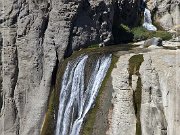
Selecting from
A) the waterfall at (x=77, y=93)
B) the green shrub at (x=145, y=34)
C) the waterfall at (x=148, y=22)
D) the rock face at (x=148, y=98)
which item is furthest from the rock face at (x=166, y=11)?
the rock face at (x=148, y=98)

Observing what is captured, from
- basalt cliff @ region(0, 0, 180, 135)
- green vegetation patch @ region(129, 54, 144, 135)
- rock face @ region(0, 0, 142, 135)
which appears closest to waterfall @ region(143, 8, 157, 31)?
basalt cliff @ region(0, 0, 180, 135)

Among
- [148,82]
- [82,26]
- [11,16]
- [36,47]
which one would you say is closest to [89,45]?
[82,26]

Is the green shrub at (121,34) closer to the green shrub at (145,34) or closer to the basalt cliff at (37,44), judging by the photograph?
the green shrub at (145,34)

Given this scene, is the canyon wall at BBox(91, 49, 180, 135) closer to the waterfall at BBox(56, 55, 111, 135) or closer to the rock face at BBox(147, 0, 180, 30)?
the waterfall at BBox(56, 55, 111, 135)

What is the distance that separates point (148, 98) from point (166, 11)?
2032cm

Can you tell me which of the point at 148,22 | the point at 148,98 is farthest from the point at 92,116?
the point at 148,22

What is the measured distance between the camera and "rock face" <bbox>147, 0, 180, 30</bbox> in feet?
136

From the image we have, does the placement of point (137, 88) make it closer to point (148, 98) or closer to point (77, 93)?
point (148, 98)

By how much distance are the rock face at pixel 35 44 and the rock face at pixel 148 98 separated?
6.08 metres

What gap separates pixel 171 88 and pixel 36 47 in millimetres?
10232

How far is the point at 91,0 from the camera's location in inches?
1214

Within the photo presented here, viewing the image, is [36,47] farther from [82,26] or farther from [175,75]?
[175,75]

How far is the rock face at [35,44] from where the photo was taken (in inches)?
1163

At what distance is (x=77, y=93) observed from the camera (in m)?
26.7
